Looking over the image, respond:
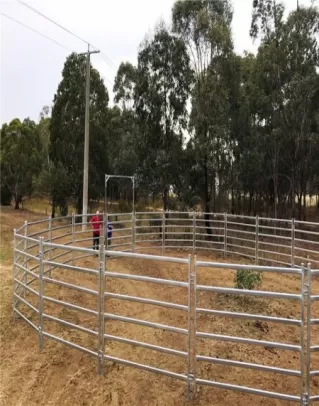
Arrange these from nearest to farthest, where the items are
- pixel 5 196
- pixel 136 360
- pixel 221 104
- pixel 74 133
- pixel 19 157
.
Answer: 1. pixel 136 360
2. pixel 221 104
3. pixel 74 133
4. pixel 19 157
5. pixel 5 196

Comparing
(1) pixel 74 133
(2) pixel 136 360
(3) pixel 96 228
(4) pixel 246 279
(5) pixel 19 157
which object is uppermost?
(1) pixel 74 133

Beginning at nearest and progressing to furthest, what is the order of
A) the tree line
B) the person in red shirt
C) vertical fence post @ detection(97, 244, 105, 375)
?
1. vertical fence post @ detection(97, 244, 105, 375)
2. the person in red shirt
3. the tree line

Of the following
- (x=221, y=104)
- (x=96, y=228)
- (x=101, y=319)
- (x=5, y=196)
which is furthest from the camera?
(x=5, y=196)

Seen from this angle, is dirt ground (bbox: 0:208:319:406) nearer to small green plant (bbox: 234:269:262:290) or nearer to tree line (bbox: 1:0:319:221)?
small green plant (bbox: 234:269:262:290)

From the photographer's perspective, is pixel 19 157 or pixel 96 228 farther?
pixel 19 157

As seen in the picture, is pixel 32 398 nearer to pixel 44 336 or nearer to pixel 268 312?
pixel 44 336

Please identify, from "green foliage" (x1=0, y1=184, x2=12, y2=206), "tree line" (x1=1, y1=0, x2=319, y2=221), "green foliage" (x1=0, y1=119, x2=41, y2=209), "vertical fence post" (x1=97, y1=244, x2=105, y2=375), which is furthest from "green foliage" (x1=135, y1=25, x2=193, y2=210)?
"green foliage" (x1=0, y1=184, x2=12, y2=206)


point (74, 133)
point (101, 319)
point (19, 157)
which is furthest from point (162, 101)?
point (19, 157)

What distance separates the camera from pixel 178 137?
20.1m

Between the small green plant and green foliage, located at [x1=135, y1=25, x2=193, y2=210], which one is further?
green foliage, located at [x1=135, y1=25, x2=193, y2=210]

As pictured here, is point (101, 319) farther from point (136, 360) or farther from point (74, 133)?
point (74, 133)

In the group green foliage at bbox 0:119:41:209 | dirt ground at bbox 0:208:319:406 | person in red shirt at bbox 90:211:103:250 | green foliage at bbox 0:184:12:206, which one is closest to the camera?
dirt ground at bbox 0:208:319:406

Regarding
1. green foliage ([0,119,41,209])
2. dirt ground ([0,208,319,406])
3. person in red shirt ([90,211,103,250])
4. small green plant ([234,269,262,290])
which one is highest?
green foliage ([0,119,41,209])

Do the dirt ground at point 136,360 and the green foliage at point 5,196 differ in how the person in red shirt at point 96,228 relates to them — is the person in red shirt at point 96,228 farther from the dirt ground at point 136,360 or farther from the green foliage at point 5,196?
the green foliage at point 5,196
